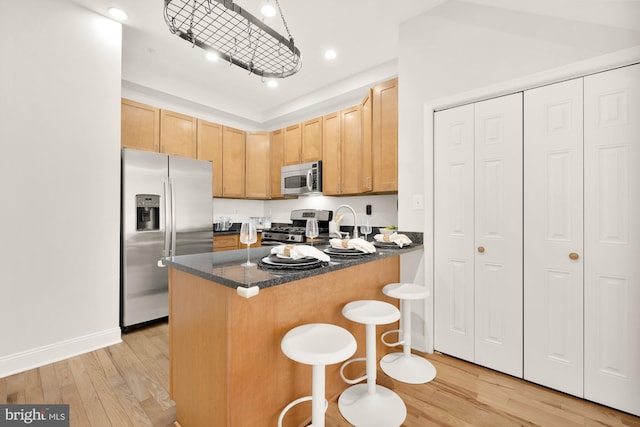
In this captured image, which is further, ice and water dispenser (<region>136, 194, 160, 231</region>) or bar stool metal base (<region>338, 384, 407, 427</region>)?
ice and water dispenser (<region>136, 194, 160, 231</region>)

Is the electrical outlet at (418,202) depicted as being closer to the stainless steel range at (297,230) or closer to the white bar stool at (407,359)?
the white bar stool at (407,359)

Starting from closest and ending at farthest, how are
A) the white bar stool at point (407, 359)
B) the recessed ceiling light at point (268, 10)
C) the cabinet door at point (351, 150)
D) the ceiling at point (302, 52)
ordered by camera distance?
1. the white bar stool at point (407, 359)
2. the recessed ceiling light at point (268, 10)
3. the ceiling at point (302, 52)
4. the cabinet door at point (351, 150)

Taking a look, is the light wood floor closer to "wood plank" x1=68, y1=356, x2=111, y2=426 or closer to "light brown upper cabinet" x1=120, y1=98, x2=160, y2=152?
"wood plank" x1=68, y1=356, x2=111, y2=426

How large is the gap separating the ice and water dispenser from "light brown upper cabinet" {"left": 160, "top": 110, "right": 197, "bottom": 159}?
969 mm

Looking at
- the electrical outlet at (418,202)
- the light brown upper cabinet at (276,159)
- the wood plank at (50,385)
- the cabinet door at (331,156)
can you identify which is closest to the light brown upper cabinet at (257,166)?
the light brown upper cabinet at (276,159)

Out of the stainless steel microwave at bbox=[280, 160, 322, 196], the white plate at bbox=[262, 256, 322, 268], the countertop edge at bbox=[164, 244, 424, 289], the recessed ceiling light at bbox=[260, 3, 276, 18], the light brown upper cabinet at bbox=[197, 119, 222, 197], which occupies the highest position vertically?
the recessed ceiling light at bbox=[260, 3, 276, 18]

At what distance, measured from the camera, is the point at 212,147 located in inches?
163

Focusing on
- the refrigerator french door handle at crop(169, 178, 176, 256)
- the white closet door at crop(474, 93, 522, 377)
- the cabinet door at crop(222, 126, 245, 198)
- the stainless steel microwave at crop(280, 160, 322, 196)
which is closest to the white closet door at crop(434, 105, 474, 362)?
the white closet door at crop(474, 93, 522, 377)

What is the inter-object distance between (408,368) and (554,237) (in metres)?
1.41

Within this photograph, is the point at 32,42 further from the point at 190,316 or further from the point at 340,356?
the point at 340,356

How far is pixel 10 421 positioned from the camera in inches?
62.4

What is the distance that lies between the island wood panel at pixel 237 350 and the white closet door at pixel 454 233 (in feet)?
3.69

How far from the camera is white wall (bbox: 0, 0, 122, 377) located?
6.88 ft

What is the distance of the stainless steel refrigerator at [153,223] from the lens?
110 inches
